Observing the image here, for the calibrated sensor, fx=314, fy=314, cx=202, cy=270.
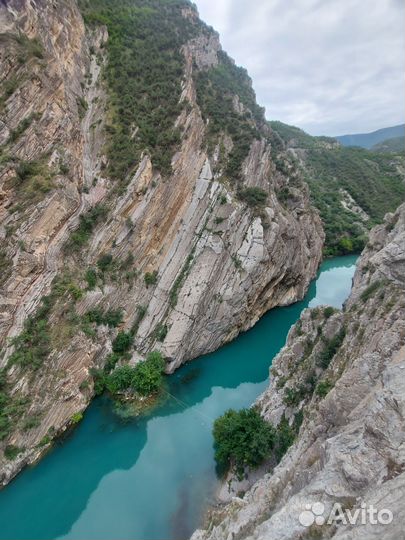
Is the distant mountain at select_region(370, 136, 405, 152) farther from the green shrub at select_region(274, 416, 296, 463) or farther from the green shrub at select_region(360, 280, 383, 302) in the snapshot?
the green shrub at select_region(274, 416, 296, 463)

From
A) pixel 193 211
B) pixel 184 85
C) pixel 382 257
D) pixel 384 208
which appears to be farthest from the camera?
pixel 384 208

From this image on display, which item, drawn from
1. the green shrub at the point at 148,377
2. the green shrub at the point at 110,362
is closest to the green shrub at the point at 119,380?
the green shrub at the point at 148,377

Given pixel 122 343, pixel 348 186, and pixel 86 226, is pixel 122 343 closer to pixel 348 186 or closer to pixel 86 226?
pixel 86 226

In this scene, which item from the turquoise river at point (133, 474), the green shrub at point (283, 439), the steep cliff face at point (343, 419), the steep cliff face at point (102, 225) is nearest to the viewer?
the steep cliff face at point (343, 419)

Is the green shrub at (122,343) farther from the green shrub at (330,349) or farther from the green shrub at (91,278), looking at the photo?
the green shrub at (330,349)

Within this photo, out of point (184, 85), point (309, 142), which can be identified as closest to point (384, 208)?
point (309, 142)

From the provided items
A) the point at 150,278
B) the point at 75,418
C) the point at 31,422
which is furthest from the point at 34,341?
the point at 150,278

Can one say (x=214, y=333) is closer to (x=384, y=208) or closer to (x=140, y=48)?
(x=140, y=48)
